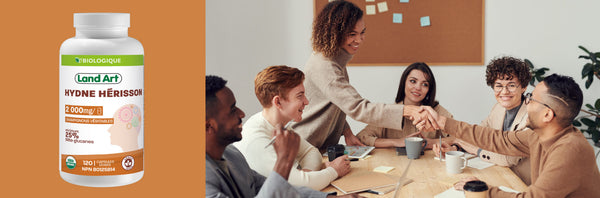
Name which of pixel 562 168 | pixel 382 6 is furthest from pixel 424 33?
pixel 562 168

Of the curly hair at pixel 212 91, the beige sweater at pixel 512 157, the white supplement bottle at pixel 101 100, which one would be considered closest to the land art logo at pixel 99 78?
the white supplement bottle at pixel 101 100

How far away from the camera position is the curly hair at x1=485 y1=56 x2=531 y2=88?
128 cm

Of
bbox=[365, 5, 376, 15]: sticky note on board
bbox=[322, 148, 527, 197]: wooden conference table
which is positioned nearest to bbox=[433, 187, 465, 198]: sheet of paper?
bbox=[322, 148, 527, 197]: wooden conference table

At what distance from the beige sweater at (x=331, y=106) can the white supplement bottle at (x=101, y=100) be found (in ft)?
0.99

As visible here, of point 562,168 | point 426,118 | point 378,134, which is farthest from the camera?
point 378,134

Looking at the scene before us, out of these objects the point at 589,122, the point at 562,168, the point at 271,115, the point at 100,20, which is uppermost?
the point at 100,20

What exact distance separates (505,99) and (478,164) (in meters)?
0.19

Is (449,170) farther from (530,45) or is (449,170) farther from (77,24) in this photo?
(77,24)

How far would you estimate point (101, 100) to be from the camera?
2.56 feet

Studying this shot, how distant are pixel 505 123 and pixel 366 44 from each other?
1.38ft

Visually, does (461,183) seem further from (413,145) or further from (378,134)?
(378,134)

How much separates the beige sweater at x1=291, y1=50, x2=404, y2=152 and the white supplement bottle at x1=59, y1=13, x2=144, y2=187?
0.30 m

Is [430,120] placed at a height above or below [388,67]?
below

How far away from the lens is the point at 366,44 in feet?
4.45
